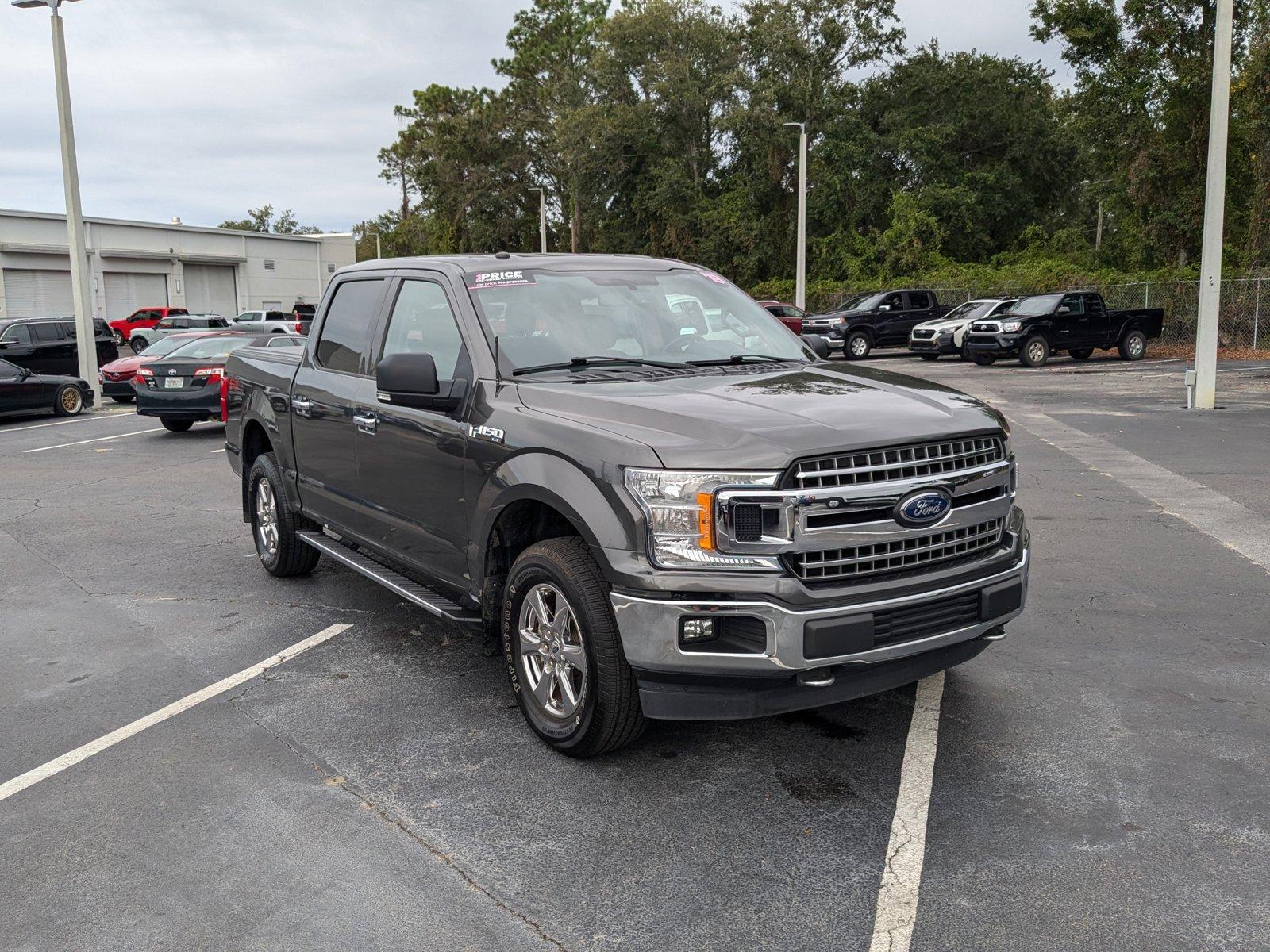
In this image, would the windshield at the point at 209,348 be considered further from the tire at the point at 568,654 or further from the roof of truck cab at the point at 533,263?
the tire at the point at 568,654

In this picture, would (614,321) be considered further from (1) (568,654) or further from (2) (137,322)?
(2) (137,322)

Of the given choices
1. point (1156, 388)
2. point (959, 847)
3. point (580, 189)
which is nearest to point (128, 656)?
point (959, 847)

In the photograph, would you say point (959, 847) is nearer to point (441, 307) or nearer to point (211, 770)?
point (211, 770)

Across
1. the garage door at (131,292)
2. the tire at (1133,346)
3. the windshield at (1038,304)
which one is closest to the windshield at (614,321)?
the windshield at (1038,304)

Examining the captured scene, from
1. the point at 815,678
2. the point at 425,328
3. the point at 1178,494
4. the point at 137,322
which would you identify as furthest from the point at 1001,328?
the point at 137,322

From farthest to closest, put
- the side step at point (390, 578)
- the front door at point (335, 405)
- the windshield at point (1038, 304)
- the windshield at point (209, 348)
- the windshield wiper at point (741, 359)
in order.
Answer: the windshield at point (1038, 304) < the windshield at point (209, 348) < the front door at point (335, 405) < the windshield wiper at point (741, 359) < the side step at point (390, 578)

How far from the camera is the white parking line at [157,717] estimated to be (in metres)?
4.29

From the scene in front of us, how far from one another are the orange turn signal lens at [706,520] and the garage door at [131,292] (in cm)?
6105

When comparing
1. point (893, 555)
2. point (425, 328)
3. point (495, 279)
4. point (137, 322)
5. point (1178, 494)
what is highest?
point (137, 322)

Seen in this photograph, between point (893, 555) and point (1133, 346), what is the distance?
27509mm

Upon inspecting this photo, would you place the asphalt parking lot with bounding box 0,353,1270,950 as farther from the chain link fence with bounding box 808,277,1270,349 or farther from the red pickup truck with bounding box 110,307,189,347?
the red pickup truck with bounding box 110,307,189,347

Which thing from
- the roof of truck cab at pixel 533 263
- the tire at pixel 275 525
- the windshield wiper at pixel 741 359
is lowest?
the tire at pixel 275 525

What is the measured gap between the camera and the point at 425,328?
5.50 m

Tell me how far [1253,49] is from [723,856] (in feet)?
117
